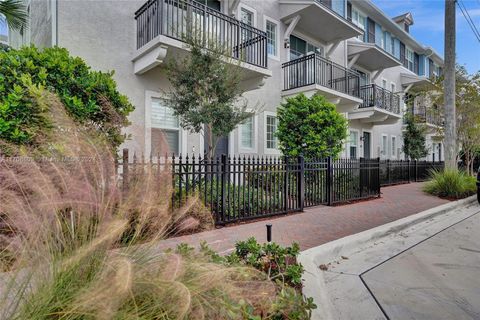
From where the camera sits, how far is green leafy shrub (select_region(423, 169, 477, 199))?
11057 mm

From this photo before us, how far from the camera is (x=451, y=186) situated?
11.2m

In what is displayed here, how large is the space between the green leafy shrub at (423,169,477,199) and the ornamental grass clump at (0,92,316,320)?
37.5ft

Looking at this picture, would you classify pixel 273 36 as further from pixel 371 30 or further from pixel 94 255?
pixel 94 255

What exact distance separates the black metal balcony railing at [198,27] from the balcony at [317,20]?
3307mm

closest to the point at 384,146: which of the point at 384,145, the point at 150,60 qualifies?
the point at 384,145

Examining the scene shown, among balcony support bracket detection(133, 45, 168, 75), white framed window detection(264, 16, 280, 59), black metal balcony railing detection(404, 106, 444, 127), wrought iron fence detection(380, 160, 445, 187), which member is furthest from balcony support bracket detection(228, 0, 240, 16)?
black metal balcony railing detection(404, 106, 444, 127)

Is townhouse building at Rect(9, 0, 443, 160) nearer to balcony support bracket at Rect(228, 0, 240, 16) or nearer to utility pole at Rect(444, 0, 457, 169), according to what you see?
balcony support bracket at Rect(228, 0, 240, 16)

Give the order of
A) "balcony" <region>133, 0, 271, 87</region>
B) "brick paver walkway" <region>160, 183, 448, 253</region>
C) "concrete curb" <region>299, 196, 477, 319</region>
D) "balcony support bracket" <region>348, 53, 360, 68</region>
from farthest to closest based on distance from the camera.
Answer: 1. "balcony support bracket" <region>348, 53, 360, 68</region>
2. "balcony" <region>133, 0, 271, 87</region>
3. "brick paver walkway" <region>160, 183, 448, 253</region>
4. "concrete curb" <region>299, 196, 477, 319</region>

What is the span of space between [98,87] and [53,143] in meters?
3.77

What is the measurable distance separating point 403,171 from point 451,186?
243 inches

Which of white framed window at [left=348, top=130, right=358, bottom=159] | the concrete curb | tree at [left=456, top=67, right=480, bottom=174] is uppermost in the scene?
tree at [left=456, top=67, right=480, bottom=174]

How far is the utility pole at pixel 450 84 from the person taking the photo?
12.5m

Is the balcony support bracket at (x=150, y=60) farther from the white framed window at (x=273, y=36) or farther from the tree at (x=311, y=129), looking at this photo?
the white framed window at (x=273, y=36)

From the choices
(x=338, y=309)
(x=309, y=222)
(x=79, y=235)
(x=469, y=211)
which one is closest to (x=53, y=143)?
(x=79, y=235)
